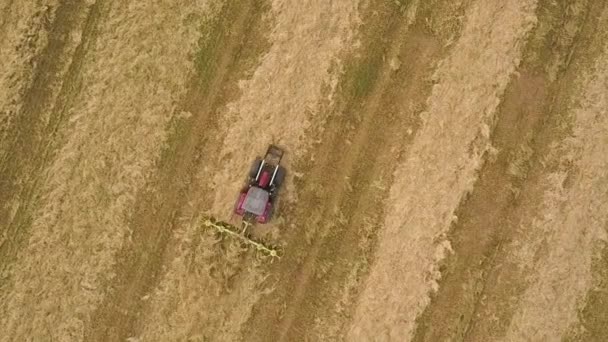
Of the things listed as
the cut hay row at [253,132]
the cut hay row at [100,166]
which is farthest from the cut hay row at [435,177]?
the cut hay row at [100,166]

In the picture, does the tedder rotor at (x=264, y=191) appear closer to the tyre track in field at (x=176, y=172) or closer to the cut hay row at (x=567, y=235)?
the tyre track in field at (x=176, y=172)

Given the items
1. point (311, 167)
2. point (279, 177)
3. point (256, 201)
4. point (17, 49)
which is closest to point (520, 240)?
point (311, 167)

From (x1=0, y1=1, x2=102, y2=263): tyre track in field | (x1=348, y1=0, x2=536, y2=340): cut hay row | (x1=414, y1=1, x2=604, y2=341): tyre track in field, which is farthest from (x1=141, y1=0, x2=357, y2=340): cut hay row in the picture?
(x1=414, y1=1, x2=604, y2=341): tyre track in field

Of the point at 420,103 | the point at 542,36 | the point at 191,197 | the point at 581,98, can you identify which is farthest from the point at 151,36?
the point at 581,98

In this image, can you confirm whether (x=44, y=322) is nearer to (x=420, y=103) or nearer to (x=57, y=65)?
(x=57, y=65)

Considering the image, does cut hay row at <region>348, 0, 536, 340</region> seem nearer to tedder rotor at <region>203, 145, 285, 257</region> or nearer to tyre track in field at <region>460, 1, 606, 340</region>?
tyre track in field at <region>460, 1, 606, 340</region>
